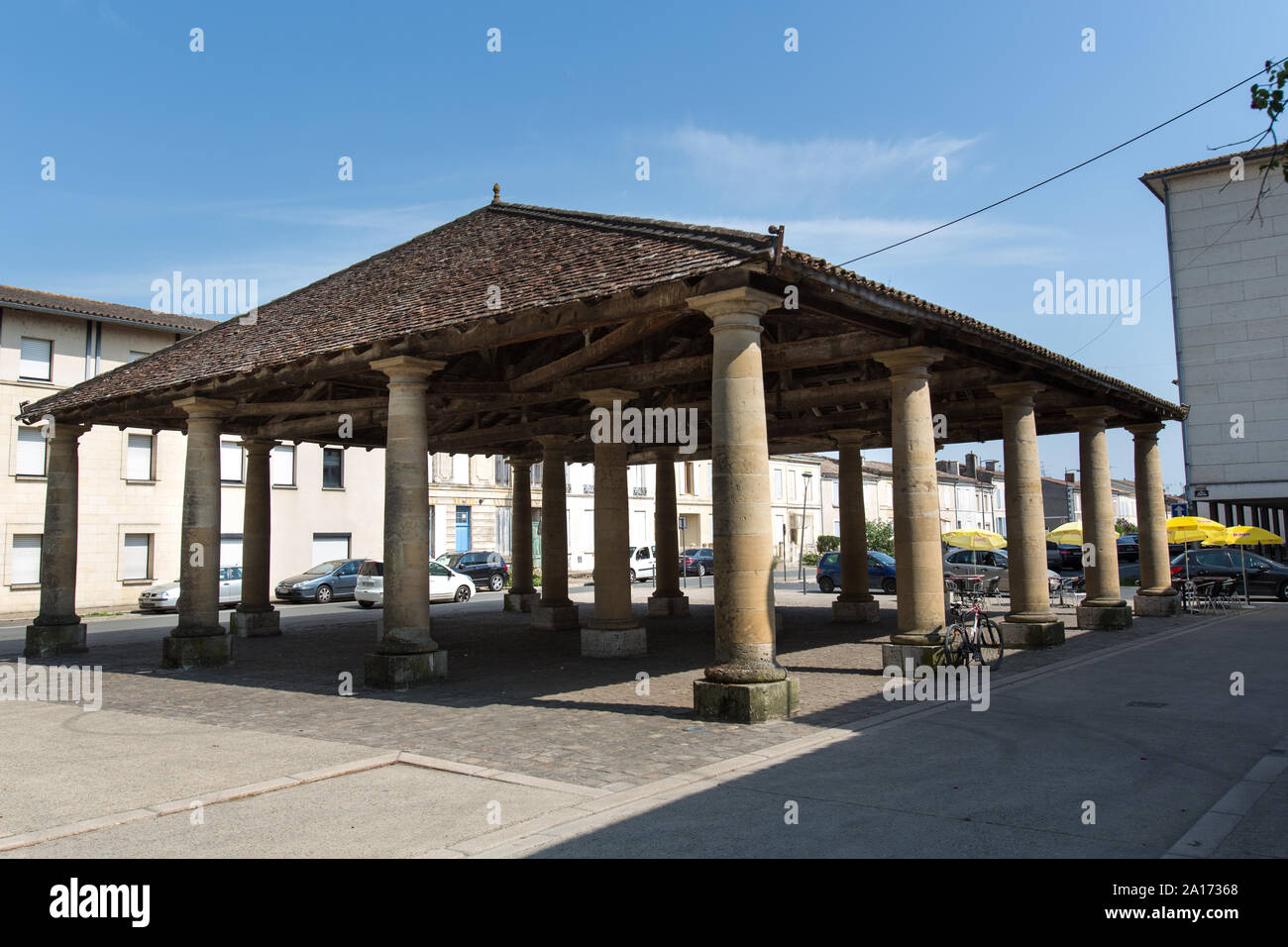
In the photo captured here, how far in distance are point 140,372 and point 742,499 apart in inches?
481

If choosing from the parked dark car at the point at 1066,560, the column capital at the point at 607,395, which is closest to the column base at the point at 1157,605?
the column capital at the point at 607,395

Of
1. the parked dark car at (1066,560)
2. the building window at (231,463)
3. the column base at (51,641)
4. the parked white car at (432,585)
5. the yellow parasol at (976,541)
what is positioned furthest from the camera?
the parked dark car at (1066,560)

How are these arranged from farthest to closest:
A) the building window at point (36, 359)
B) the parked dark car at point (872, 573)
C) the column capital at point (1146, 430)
Answer: the parked dark car at point (872, 573)
the building window at point (36, 359)
the column capital at point (1146, 430)

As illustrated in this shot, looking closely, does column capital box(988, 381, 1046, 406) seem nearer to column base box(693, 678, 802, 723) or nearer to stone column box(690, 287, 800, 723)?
stone column box(690, 287, 800, 723)

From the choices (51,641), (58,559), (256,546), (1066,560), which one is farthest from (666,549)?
(1066,560)

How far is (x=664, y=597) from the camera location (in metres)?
22.1

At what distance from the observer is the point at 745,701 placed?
27.8 feet

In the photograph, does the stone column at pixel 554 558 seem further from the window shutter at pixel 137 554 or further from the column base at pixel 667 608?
the window shutter at pixel 137 554

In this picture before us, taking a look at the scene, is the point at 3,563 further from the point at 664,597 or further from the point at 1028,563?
the point at 1028,563

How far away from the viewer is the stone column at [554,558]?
19109 millimetres

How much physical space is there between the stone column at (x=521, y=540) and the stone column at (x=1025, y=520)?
11424mm

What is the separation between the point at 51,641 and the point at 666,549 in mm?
12364

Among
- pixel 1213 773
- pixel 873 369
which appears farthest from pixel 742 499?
pixel 873 369
